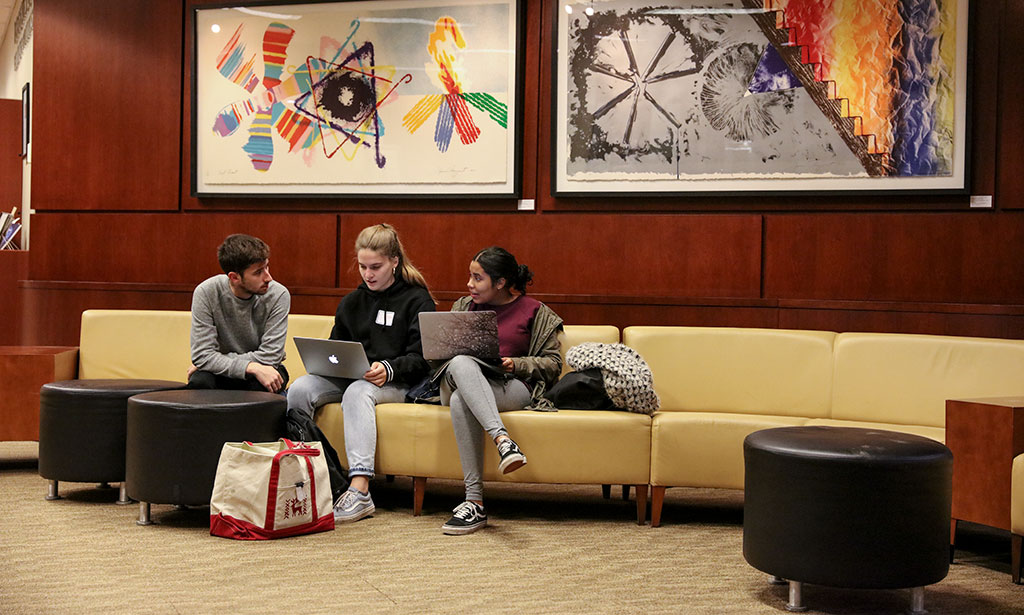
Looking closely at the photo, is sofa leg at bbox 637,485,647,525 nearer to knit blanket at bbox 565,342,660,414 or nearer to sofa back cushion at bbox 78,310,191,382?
knit blanket at bbox 565,342,660,414

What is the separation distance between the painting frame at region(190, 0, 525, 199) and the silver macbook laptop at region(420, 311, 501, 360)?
1.56m

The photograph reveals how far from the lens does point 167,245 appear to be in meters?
6.19

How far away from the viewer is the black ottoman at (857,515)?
2.99 meters

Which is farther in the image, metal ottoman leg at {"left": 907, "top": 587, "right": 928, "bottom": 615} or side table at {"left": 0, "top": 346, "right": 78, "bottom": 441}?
side table at {"left": 0, "top": 346, "right": 78, "bottom": 441}

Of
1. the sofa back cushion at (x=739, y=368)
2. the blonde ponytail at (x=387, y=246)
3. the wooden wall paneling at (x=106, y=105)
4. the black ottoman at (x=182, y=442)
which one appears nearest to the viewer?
the black ottoman at (x=182, y=442)

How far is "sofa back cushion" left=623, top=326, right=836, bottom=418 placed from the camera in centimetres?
476

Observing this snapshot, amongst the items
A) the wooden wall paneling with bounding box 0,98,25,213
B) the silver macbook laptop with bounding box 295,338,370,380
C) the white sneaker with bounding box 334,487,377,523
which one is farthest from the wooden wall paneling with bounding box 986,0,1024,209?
the wooden wall paneling with bounding box 0,98,25,213

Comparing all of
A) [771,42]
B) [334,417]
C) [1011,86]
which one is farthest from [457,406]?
[1011,86]

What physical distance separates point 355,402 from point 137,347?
1541 millimetres

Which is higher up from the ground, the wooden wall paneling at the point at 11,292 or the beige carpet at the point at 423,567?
the wooden wall paneling at the point at 11,292

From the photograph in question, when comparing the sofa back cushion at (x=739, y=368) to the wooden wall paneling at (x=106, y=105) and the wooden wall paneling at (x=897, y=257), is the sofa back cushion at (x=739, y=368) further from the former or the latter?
the wooden wall paneling at (x=106, y=105)

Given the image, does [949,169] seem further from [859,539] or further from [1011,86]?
[859,539]

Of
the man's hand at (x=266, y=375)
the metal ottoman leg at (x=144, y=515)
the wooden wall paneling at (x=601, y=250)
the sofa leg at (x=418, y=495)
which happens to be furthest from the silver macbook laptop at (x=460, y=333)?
the wooden wall paneling at (x=601, y=250)

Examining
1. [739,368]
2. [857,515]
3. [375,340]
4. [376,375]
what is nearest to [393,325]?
[375,340]
